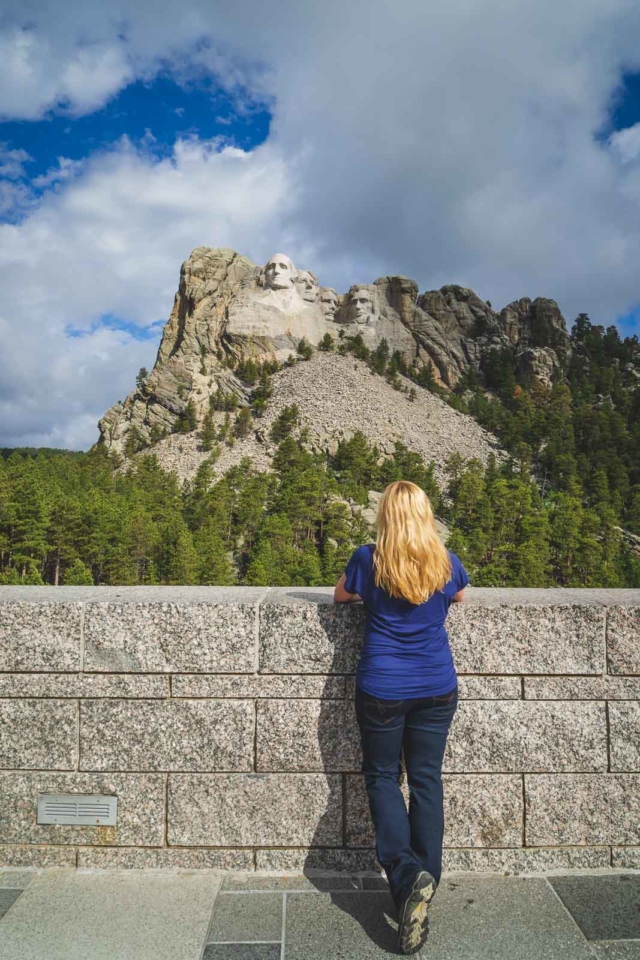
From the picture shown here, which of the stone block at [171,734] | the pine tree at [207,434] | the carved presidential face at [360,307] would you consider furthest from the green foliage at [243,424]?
the stone block at [171,734]

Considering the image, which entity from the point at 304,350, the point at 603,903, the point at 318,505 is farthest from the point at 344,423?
the point at 603,903

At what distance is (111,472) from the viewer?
76.2m

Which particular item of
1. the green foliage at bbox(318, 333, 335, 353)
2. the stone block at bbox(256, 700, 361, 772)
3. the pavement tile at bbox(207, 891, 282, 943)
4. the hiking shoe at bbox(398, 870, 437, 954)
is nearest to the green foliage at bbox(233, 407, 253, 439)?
the green foliage at bbox(318, 333, 335, 353)

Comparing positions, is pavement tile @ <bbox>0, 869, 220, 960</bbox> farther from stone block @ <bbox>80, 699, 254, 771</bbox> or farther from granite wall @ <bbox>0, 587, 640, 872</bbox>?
stone block @ <bbox>80, 699, 254, 771</bbox>

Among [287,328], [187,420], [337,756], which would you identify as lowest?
[337,756]

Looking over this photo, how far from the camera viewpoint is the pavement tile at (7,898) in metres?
2.89

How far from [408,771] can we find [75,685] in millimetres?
1832

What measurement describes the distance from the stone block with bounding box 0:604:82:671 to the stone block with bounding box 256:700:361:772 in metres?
1.07

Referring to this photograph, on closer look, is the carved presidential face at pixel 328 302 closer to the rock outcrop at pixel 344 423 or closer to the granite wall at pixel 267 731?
the rock outcrop at pixel 344 423

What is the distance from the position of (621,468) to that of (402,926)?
8349cm

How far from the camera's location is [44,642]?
3293 millimetres

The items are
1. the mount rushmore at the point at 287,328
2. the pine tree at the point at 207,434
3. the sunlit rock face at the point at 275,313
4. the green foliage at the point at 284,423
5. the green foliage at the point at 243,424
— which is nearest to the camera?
the green foliage at the point at 284,423

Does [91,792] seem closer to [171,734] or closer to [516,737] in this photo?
[171,734]

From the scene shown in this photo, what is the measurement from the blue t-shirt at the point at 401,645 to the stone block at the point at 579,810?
3.58 feet
